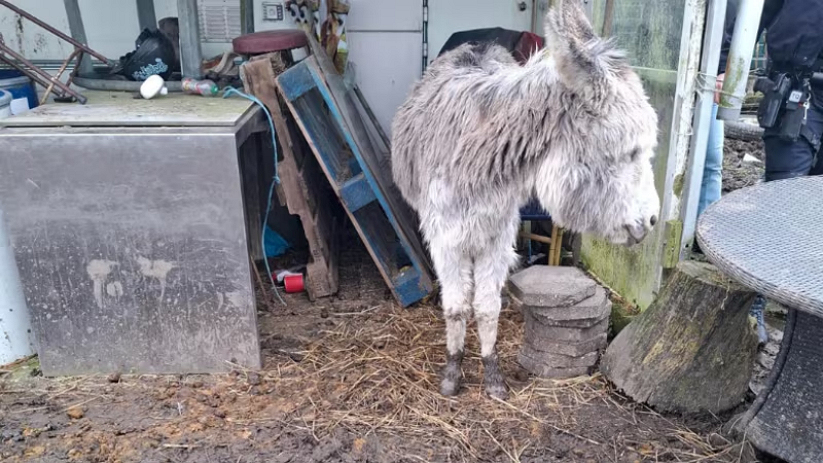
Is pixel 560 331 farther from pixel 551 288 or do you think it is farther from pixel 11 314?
pixel 11 314

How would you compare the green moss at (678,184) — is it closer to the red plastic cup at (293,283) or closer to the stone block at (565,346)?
the stone block at (565,346)

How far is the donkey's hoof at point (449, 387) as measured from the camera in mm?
3357

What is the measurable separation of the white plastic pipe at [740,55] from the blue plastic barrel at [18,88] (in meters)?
3.98

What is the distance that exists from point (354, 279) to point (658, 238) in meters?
2.17

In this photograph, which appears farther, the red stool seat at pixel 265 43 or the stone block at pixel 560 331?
the red stool seat at pixel 265 43

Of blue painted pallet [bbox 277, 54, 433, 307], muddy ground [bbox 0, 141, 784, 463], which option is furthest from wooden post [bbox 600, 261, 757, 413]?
blue painted pallet [bbox 277, 54, 433, 307]

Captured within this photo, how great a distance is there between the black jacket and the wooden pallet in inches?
102

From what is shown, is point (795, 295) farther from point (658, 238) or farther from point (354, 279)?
point (354, 279)

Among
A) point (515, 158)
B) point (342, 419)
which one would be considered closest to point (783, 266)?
point (515, 158)

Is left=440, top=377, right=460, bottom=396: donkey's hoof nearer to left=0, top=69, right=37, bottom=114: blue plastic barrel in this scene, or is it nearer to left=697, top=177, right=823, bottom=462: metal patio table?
left=697, top=177, right=823, bottom=462: metal patio table

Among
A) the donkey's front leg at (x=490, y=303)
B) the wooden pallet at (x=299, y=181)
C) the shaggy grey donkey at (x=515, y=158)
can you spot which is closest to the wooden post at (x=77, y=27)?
the wooden pallet at (x=299, y=181)

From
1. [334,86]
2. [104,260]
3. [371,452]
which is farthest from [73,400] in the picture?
[334,86]

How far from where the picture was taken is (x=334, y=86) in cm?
425

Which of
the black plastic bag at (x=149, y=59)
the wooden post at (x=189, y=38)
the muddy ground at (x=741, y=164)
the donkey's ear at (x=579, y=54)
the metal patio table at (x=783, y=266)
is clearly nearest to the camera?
the metal patio table at (x=783, y=266)
